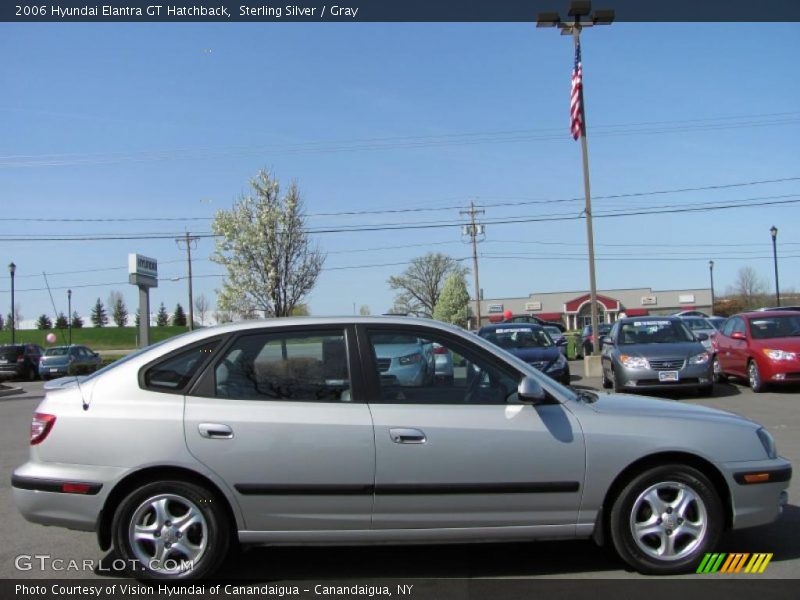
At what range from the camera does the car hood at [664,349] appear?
12250 millimetres

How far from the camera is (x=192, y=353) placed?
4402mm

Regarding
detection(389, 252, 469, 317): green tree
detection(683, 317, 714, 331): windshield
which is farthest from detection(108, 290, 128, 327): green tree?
detection(683, 317, 714, 331): windshield

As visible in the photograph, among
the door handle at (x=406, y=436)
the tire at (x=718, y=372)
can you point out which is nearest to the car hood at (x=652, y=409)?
the door handle at (x=406, y=436)

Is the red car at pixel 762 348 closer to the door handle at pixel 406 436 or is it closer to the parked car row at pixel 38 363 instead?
the door handle at pixel 406 436

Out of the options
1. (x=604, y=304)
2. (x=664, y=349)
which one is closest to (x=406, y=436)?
(x=664, y=349)

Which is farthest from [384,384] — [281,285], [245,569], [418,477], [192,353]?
[281,285]

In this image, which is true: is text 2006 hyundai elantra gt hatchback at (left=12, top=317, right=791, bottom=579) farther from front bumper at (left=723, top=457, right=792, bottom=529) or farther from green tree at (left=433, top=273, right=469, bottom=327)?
green tree at (left=433, top=273, right=469, bottom=327)

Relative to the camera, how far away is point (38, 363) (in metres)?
31.2

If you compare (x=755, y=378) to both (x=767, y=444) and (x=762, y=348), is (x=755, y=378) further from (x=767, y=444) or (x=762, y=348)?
(x=767, y=444)

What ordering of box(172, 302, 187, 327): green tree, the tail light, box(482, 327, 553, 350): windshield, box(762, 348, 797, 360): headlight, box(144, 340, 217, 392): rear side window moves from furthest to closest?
1. box(172, 302, 187, 327): green tree
2. box(482, 327, 553, 350): windshield
3. box(762, 348, 797, 360): headlight
4. box(144, 340, 217, 392): rear side window
5. the tail light

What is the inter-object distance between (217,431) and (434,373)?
1.39m

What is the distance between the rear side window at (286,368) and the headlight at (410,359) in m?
0.44

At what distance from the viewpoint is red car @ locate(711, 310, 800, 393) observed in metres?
12.6

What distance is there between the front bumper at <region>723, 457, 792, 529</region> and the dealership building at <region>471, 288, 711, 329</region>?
3226 inches
